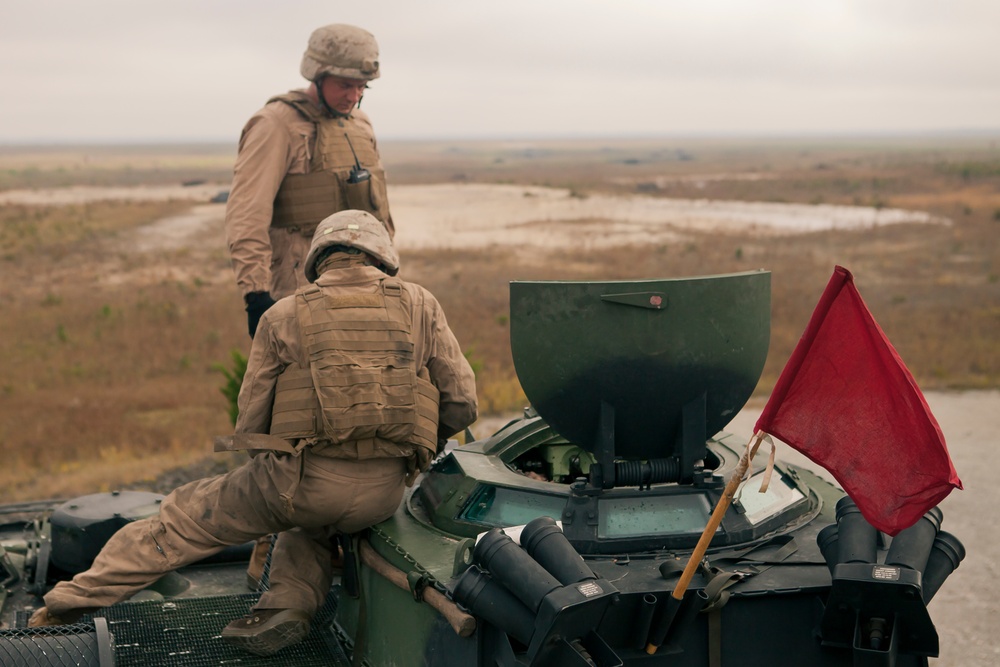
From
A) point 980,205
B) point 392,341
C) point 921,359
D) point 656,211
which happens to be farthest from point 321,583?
point 656,211

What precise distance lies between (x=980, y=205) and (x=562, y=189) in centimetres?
2910

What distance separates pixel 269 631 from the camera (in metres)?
5.07

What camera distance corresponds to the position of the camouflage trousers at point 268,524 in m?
4.99

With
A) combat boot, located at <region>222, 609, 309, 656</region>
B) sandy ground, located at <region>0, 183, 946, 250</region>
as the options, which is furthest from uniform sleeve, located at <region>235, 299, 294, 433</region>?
sandy ground, located at <region>0, 183, 946, 250</region>

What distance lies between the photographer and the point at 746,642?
14.3 feet

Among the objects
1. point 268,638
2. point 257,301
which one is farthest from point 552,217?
point 268,638

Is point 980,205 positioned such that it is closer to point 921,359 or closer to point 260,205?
point 921,359

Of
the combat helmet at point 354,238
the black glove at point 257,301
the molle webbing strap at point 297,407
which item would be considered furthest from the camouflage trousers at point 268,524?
the black glove at point 257,301

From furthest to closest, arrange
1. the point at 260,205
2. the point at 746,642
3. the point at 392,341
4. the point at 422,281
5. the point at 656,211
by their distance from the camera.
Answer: the point at 656,211
the point at 422,281
the point at 260,205
the point at 392,341
the point at 746,642

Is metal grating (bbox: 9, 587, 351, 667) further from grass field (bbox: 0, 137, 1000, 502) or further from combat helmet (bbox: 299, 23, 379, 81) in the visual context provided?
grass field (bbox: 0, 137, 1000, 502)

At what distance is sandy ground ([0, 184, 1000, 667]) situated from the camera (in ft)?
28.1

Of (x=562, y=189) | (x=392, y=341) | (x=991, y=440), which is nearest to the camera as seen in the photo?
(x=392, y=341)

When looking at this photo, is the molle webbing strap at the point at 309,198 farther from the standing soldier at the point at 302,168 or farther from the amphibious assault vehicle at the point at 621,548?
the amphibious assault vehicle at the point at 621,548

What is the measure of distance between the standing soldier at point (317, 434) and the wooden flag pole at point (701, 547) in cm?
124
